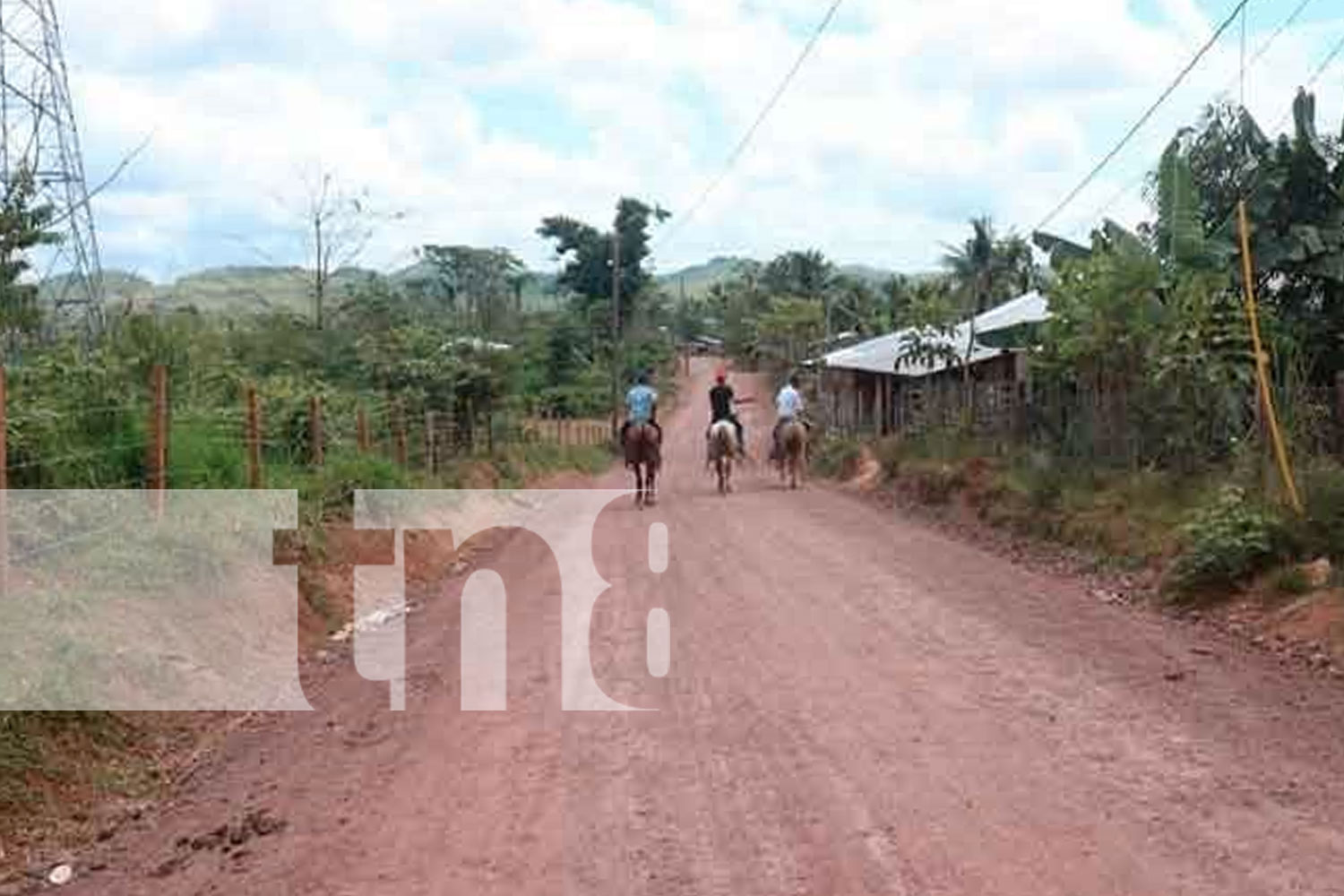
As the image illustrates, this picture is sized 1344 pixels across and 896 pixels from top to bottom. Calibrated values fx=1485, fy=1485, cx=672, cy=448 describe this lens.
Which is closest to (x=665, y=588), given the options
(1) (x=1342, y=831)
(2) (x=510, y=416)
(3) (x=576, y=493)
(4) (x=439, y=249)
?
(1) (x=1342, y=831)

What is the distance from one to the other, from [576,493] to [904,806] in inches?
846

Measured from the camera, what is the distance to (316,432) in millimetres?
16438

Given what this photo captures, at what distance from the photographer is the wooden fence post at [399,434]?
21.2 meters

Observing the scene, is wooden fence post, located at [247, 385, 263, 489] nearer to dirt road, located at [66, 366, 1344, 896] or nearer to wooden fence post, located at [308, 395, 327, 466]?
wooden fence post, located at [308, 395, 327, 466]

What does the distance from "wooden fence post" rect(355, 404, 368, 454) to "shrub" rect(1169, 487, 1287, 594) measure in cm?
1055

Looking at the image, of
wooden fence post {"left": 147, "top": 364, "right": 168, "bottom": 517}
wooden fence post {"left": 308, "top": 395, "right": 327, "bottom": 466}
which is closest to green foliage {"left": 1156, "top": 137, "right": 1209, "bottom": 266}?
wooden fence post {"left": 308, "top": 395, "right": 327, "bottom": 466}

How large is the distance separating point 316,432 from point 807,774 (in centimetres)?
1087

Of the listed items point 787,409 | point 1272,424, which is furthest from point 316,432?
point 787,409

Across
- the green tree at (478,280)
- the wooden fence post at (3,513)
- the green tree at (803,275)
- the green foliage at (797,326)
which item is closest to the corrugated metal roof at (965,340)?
the wooden fence post at (3,513)

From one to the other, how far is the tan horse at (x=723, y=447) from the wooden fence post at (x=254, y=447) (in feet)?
38.8

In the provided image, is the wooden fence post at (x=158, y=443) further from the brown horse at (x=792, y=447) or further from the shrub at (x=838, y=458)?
the shrub at (x=838, y=458)

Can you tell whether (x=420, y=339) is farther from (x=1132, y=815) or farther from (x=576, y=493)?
(x=1132, y=815)

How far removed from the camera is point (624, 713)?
805 cm

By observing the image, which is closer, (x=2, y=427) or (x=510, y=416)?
(x=2, y=427)
